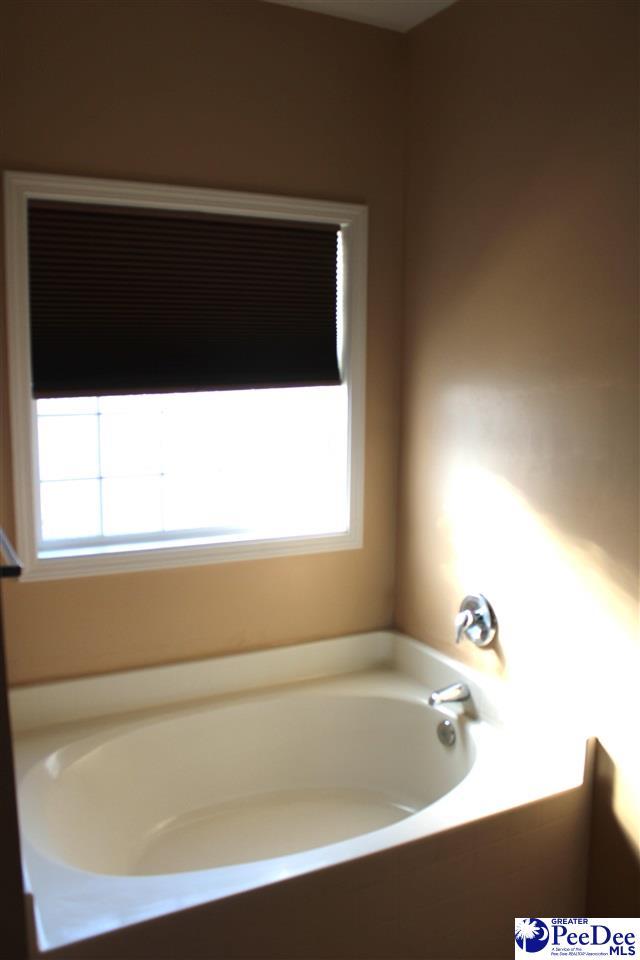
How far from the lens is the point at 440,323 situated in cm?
271

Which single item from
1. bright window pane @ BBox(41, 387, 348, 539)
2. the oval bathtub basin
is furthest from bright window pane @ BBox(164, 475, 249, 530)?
the oval bathtub basin

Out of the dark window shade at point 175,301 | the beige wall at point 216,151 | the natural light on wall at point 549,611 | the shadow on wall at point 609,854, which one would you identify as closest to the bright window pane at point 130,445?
the dark window shade at point 175,301

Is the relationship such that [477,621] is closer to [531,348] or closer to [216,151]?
[531,348]

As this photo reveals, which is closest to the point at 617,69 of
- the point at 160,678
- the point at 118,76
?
the point at 118,76

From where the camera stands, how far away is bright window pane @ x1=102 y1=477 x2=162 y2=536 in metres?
2.65

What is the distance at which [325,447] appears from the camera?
9.73 feet

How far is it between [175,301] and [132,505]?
2.14 feet

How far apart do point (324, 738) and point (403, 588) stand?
1.91 feet

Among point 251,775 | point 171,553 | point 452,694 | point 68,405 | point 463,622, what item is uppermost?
point 68,405

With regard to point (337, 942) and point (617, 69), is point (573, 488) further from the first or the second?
point (337, 942)

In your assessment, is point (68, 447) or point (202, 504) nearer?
point (68, 447)

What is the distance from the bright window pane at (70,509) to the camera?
2.56 m
